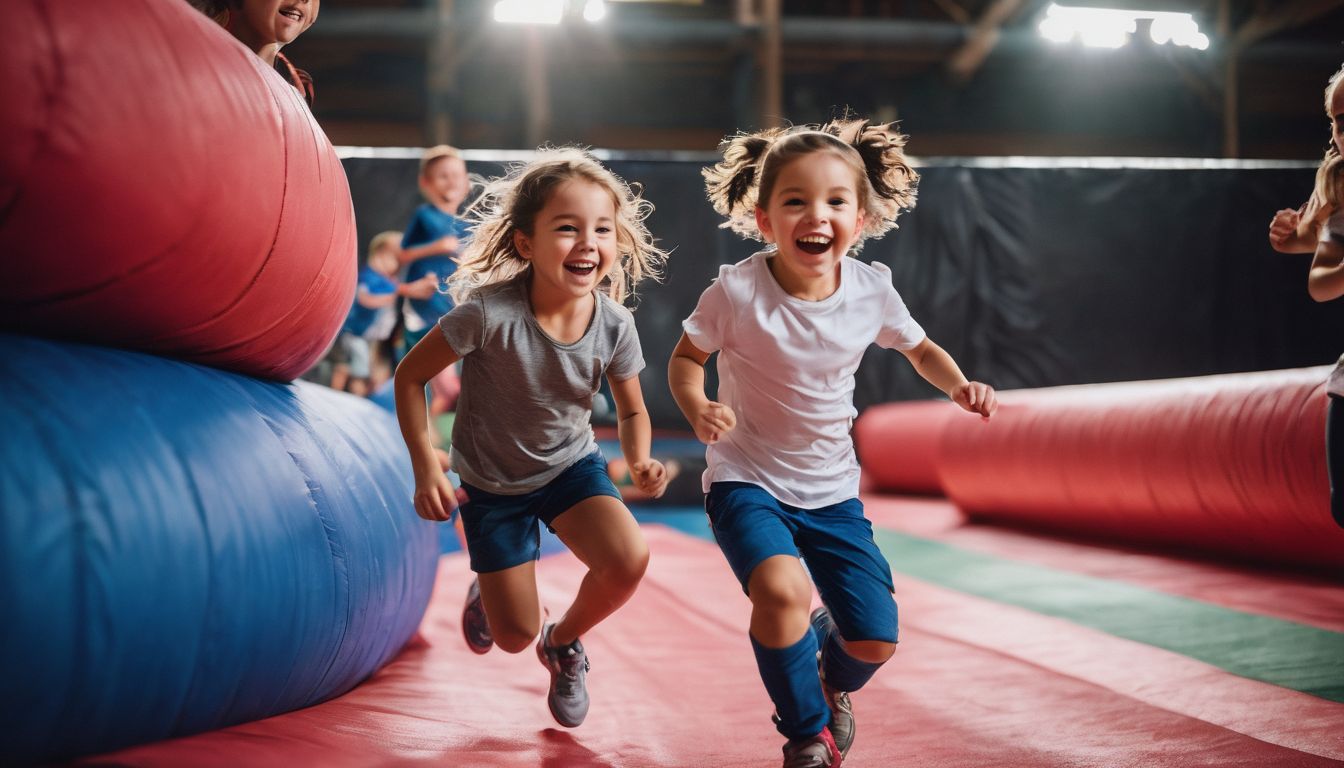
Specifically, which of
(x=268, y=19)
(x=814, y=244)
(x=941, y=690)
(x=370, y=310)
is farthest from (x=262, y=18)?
(x=370, y=310)

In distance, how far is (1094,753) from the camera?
1.64 m

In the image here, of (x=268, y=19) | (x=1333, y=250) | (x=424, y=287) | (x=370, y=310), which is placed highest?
(x=268, y=19)

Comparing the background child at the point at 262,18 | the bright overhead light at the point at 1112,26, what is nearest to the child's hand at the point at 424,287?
the background child at the point at 262,18

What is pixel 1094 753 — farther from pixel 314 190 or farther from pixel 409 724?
pixel 314 190

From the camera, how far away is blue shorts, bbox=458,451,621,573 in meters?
1.83

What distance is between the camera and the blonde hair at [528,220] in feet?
5.87

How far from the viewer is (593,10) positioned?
28.3 ft

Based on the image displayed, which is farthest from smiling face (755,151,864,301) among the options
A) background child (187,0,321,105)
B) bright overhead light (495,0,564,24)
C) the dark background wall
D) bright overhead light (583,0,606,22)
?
bright overhead light (495,0,564,24)

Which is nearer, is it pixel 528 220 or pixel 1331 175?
pixel 528 220

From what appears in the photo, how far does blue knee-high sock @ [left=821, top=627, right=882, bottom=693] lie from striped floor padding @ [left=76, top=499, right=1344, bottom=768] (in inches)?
3.9

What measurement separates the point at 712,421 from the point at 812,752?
0.46 meters

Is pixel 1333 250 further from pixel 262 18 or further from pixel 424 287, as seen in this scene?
pixel 424 287

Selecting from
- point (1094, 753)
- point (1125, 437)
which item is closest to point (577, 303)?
point (1094, 753)

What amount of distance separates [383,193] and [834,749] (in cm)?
576
